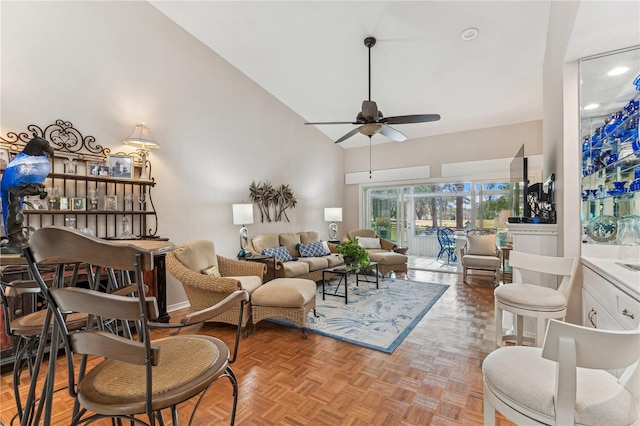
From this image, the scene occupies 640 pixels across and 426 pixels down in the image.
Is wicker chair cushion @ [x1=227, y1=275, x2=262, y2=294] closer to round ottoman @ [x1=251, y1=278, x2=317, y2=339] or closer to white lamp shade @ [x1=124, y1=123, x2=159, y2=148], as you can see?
round ottoman @ [x1=251, y1=278, x2=317, y2=339]

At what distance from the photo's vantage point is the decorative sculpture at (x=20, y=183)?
1141mm

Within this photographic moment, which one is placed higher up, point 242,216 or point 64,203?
point 64,203

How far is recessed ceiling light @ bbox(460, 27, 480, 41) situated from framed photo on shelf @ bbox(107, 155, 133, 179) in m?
4.14

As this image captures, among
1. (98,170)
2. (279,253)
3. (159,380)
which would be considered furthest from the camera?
(279,253)

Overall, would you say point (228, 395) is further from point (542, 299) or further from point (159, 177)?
point (159, 177)

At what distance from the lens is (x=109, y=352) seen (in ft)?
2.84

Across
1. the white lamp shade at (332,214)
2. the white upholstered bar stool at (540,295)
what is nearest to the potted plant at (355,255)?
the white upholstered bar stool at (540,295)

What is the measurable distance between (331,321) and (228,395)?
1530mm

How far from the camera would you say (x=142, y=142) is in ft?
10.7

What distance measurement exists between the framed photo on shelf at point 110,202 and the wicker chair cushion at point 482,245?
5467mm

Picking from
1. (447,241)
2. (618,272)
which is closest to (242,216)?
(618,272)

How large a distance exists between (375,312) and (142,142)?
3432 millimetres

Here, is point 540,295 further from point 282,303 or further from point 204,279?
point 204,279

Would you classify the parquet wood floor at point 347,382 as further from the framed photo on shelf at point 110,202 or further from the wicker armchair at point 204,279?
the framed photo on shelf at point 110,202
